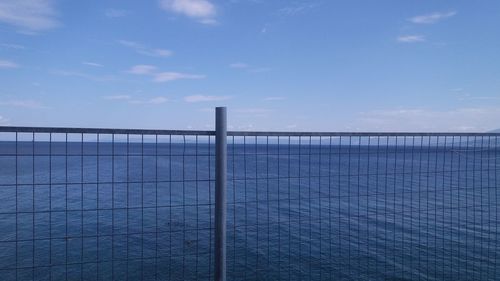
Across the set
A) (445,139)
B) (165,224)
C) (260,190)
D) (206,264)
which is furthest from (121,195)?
(445,139)

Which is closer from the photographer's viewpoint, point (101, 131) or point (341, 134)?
point (101, 131)

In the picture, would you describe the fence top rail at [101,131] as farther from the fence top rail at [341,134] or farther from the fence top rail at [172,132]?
the fence top rail at [341,134]

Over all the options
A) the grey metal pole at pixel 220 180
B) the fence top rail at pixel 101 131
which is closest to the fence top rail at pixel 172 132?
the fence top rail at pixel 101 131

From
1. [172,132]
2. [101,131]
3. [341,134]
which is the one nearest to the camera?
[101,131]

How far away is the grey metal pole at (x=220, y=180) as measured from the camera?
4062 mm

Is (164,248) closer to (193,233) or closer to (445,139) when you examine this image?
(193,233)

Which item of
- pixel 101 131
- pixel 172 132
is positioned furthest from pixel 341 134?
pixel 101 131

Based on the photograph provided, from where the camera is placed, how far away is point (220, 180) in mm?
4074

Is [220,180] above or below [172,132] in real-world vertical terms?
below

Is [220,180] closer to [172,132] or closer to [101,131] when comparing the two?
[172,132]

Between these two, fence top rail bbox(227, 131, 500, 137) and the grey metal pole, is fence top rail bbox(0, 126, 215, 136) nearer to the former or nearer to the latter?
the grey metal pole

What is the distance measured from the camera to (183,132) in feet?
13.3

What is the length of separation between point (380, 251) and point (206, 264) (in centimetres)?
801

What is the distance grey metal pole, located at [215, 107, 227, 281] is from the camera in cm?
406
